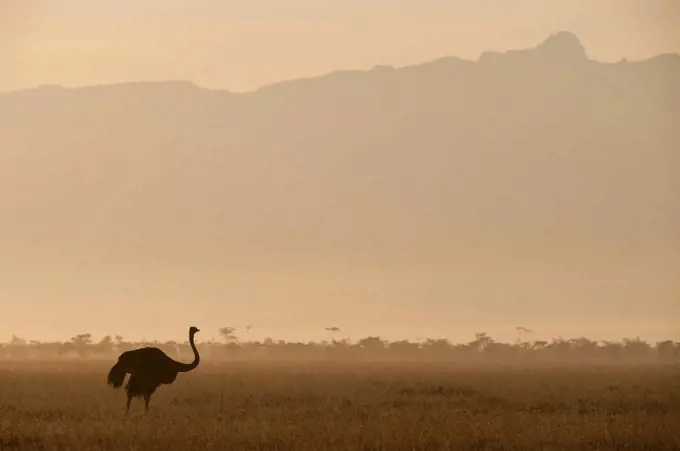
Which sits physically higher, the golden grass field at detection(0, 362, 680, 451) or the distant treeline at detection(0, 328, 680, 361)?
the distant treeline at detection(0, 328, 680, 361)

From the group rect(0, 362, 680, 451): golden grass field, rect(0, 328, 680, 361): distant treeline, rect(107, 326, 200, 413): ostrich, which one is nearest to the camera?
rect(0, 362, 680, 451): golden grass field

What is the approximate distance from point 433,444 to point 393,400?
897 centimetres

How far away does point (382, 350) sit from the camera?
478 feet

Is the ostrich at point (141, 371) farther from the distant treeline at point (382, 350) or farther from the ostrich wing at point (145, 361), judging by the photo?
the distant treeline at point (382, 350)

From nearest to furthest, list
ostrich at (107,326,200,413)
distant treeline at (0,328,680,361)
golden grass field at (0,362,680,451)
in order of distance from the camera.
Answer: golden grass field at (0,362,680,451), ostrich at (107,326,200,413), distant treeline at (0,328,680,361)

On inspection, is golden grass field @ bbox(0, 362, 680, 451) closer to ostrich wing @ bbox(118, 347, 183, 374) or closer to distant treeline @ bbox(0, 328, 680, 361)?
ostrich wing @ bbox(118, 347, 183, 374)

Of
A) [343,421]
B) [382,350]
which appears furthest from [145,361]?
[382,350]

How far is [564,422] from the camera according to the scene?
19781mm

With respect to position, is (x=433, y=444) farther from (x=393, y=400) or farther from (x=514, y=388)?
(x=514, y=388)

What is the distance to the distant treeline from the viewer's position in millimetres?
132250

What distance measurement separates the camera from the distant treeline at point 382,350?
13225 centimetres

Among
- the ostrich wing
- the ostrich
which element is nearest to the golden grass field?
the ostrich

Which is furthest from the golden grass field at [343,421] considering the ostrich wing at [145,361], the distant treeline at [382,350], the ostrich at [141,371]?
the distant treeline at [382,350]

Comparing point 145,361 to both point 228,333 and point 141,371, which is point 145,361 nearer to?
point 141,371
